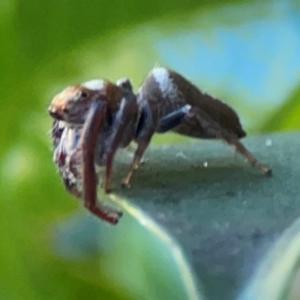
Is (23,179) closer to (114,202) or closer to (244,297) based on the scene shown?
(114,202)

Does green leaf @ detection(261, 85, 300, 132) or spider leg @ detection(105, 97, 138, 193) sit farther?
green leaf @ detection(261, 85, 300, 132)

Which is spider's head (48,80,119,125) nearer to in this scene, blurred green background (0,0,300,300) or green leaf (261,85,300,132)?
blurred green background (0,0,300,300)

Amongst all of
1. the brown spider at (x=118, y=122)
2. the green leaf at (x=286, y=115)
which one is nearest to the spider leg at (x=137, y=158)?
the brown spider at (x=118, y=122)

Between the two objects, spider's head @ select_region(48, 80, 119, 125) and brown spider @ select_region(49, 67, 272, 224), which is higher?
spider's head @ select_region(48, 80, 119, 125)

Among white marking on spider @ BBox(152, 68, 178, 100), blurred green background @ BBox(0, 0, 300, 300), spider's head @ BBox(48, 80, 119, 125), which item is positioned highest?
spider's head @ BBox(48, 80, 119, 125)

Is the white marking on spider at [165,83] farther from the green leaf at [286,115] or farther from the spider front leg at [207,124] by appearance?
the green leaf at [286,115]

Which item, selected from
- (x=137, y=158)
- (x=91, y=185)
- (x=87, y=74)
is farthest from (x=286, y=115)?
(x=91, y=185)

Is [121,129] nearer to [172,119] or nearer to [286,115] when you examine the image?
[172,119]

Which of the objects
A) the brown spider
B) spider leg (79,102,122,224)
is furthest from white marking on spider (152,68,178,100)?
spider leg (79,102,122,224)

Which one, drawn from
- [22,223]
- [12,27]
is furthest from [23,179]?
[12,27]
